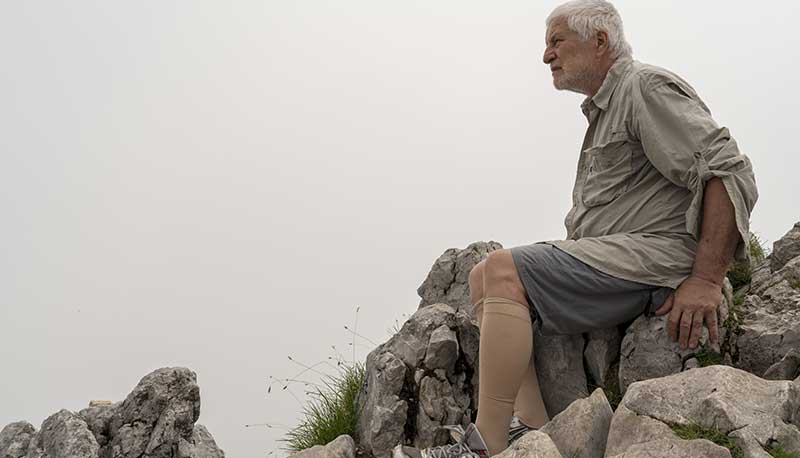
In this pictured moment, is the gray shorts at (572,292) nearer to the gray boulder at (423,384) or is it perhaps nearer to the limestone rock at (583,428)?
the limestone rock at (583,428)

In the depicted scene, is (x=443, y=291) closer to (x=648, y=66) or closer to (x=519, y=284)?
(x=519, y=284)

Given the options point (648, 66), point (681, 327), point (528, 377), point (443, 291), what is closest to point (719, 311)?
point (681, 327)

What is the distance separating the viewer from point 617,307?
24.3ft

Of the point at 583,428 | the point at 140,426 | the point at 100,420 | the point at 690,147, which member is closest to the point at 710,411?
the point at 583,428

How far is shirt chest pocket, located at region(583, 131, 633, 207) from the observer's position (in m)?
7.66

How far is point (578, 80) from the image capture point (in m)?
8.00

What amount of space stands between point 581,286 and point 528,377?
1.09 metres

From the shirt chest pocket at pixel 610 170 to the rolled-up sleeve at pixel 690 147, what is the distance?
20 cm

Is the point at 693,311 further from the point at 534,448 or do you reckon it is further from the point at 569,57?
the point at 569,57

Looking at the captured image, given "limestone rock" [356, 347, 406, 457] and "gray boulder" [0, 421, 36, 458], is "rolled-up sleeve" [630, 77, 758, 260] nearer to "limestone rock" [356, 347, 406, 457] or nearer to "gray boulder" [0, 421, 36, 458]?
"limestone rock" [356, 347, 406, 457]

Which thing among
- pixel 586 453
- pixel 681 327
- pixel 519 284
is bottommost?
pixel 586 453

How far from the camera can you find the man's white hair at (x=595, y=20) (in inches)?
309

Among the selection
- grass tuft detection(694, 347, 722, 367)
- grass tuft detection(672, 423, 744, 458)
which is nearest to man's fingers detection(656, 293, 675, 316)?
grass tuft detection(694, 347, 722, 367)

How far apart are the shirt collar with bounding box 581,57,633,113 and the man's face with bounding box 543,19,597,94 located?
175 millimetres
